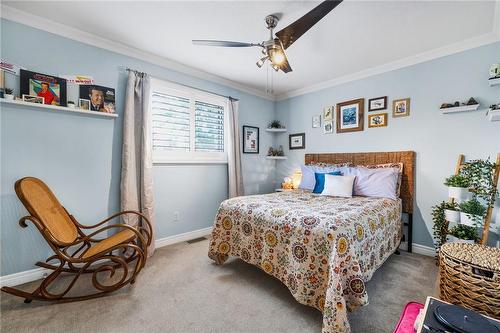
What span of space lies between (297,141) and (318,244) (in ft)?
9.38

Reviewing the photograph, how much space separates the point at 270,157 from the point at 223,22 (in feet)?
8.36

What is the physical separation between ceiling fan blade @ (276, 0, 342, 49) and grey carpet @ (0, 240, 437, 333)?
2163 mm

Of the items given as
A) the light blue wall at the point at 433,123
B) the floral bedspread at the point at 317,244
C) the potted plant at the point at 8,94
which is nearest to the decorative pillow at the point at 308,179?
the light blue wall at the point at 433,123

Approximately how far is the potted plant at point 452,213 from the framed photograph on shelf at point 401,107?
1252 millimetres

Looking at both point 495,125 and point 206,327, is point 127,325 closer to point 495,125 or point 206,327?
point 206,327

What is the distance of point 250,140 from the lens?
416 centimetres

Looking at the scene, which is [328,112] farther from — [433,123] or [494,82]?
[494,82]

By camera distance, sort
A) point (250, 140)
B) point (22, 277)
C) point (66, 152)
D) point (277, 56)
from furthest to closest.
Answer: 1. point (250, 140)
2. point (66, 152)
3. point (22, 277)
4. point (277, 56)

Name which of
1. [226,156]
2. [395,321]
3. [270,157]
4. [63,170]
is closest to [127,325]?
[63,170]

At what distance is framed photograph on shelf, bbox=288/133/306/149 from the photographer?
4.13m

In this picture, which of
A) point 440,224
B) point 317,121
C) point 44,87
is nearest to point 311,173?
point 317,121

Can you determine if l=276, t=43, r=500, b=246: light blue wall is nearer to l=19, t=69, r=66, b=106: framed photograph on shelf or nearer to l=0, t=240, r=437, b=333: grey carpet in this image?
l=0, t=240, r=437, b=333: grey carpet

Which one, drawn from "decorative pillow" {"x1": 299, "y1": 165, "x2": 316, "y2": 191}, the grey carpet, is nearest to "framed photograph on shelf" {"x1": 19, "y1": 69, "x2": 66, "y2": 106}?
the grey carpet

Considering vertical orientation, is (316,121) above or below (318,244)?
above
